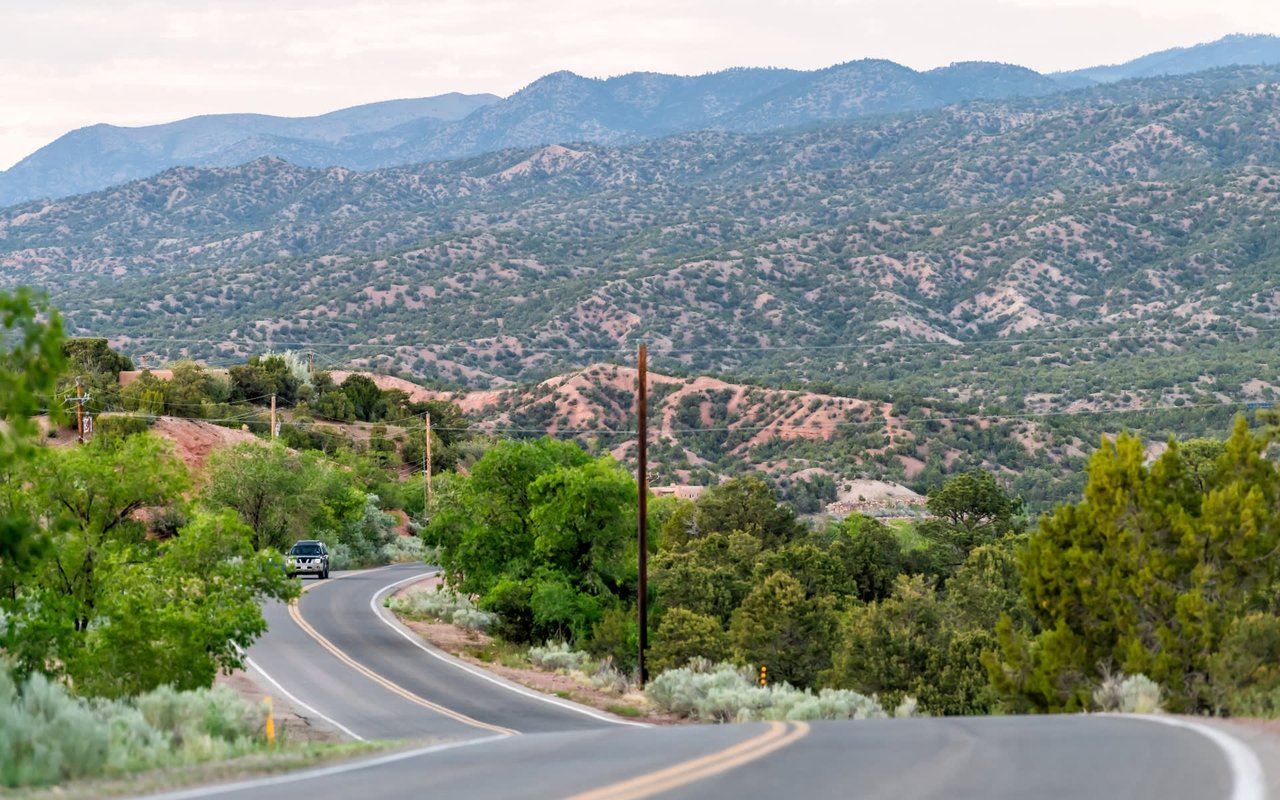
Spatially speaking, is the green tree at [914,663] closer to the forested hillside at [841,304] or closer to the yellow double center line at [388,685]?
the yellow double center line at [388,685]

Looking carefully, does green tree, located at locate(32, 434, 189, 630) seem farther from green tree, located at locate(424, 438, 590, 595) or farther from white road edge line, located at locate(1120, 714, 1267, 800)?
white road edge line, located at locate(1120, 714, 1267, 800)

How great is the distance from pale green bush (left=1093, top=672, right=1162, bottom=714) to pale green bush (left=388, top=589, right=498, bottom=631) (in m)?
Answer: 29.4

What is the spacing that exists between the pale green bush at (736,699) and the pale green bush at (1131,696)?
20.6 ft

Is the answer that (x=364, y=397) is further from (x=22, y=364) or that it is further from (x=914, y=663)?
(x=22, y=364)

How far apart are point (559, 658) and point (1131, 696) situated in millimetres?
22772

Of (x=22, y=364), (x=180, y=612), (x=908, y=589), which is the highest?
(x=22, y=364)

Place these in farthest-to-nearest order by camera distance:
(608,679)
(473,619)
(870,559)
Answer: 1. (870,559)
2. (473,619)
3. (608,679)

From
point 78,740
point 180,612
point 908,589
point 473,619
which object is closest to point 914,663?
point 908,589

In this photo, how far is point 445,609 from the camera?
5044 centimetres

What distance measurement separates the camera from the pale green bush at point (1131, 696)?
18344 millimetres

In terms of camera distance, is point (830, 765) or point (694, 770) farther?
point (830, 765)

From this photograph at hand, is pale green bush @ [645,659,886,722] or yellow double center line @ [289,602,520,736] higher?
pale green bush @ [645,659,886,722]

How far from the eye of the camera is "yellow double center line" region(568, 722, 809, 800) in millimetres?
8492

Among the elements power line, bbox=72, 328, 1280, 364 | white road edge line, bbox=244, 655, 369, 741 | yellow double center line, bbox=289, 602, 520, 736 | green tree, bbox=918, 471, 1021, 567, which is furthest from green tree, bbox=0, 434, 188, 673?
power line, bbox=72, 328, 1280, 364
